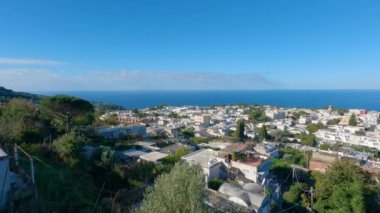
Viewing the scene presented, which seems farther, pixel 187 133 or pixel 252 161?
pixel 187 133

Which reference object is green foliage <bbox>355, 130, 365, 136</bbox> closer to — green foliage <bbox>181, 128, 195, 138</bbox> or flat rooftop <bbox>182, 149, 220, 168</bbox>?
green foliage <bbox>181, 128, 195, 138</bbox>

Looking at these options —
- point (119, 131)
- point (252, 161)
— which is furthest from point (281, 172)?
point (119, 131)

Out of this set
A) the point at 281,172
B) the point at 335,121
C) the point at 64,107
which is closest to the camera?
the point at 281,172

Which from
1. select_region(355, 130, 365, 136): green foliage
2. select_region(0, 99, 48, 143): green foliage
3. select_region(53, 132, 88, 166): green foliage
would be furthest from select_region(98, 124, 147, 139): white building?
select_region(355, 130, 365, 136): green foliage

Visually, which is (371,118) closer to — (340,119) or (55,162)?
(340,119)

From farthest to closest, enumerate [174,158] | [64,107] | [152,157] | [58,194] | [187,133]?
[187,133] < [64,107] < [174,158] < [152,157] < [58,194]

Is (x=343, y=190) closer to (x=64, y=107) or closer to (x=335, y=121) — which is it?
(x=64, y=107)

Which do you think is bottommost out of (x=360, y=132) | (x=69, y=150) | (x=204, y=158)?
(x=360, y=132)
